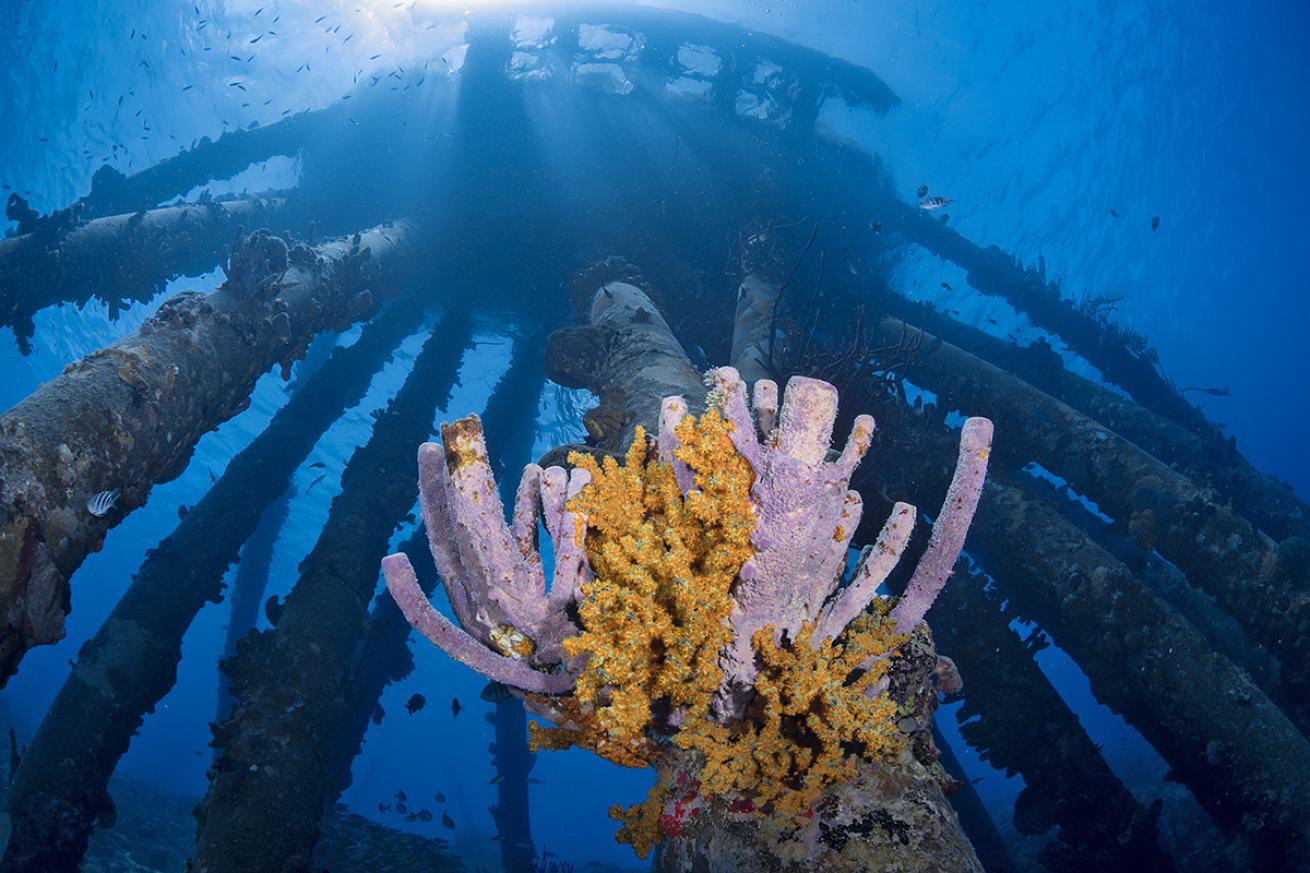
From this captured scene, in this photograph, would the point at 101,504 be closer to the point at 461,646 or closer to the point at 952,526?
the point at 461,646

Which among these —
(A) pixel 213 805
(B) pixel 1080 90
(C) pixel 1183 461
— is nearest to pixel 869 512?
(A) pixel 213 805

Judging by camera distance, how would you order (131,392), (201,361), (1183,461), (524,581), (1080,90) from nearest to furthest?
(524,581)
(131,392)
(201,361)
(1183,461)
(1080,90)

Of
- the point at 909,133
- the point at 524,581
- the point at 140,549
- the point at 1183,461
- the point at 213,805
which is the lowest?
the point at 213,805

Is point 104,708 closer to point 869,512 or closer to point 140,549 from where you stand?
point 869,512

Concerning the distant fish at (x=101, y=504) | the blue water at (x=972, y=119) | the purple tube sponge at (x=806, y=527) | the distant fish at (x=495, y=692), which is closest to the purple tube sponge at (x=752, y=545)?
the purple tube sponge at (x=806, y=527)

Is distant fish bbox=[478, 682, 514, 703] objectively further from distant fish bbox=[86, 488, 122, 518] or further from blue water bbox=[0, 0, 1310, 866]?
blue water bbox=[0, 0, 1310, 866]

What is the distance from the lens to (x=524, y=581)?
6.63ft

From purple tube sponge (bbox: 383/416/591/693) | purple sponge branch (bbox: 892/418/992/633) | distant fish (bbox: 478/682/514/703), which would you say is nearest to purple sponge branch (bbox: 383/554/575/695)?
purple tube sponge (bbox: 383/416/591/693)

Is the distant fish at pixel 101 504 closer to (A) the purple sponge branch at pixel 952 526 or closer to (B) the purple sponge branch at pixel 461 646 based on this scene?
(B) the purple sponge branch at pixel 461 646

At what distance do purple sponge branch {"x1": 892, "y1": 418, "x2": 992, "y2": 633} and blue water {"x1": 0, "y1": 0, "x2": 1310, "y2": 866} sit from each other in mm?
17865

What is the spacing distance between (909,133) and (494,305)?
1716cm

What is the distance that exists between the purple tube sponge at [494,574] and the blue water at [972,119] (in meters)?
17.4

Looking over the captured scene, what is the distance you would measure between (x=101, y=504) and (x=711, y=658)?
3.87 metres

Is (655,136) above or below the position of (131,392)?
above
